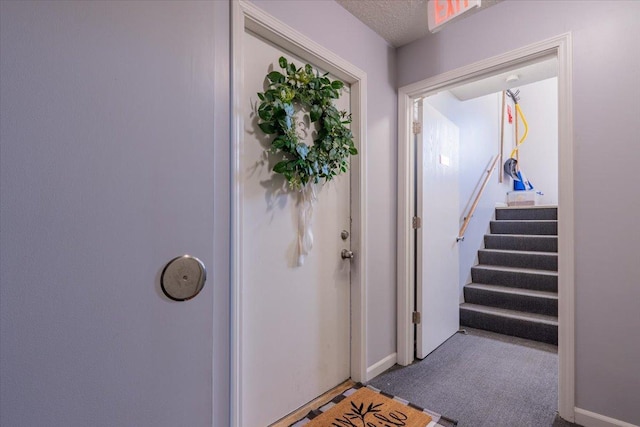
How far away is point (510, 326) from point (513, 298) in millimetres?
370

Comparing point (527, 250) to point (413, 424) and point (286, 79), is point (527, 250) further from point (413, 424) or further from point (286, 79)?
point (286, 79)

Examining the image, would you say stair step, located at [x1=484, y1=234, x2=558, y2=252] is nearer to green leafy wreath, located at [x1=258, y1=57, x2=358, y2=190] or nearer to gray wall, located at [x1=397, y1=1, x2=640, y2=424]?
gray wall, located at [x1=397, y1=1, x2=640, y2=424]

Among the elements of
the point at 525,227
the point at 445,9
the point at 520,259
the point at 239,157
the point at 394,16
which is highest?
the point at 394,16

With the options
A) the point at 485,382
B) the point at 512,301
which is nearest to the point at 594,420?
the point at 485,382

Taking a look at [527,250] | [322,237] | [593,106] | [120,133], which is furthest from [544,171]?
[120,133]

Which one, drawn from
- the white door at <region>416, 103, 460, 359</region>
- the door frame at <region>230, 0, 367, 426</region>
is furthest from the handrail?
the door frame at <region>230, 0, 367, 426</region>

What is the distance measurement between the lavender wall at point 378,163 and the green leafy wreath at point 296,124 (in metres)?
0.37

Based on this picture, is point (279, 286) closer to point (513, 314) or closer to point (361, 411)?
point (361, 411)

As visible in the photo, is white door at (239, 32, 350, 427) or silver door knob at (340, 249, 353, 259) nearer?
white door at (239, 32, 350, 427)

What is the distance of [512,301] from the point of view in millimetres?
3238

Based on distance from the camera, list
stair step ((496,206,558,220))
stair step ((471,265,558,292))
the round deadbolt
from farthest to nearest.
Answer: stair step ((496,206,558,220))
stair step ((471,265,558,292))
the round deadbolt

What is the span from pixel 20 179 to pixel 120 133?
0.14 meters

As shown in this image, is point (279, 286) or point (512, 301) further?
point (512, 301)

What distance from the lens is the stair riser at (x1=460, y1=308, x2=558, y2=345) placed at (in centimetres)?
280
